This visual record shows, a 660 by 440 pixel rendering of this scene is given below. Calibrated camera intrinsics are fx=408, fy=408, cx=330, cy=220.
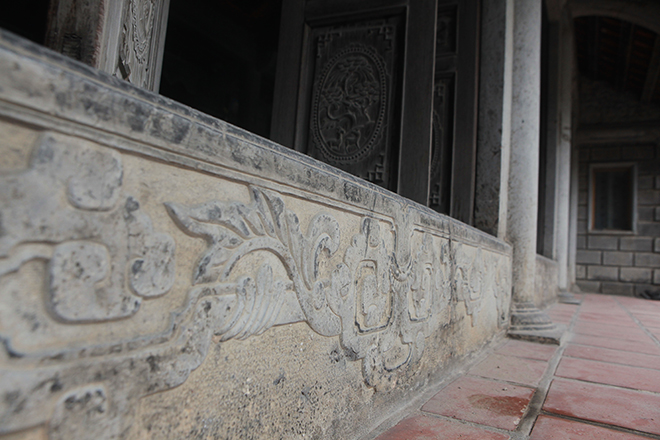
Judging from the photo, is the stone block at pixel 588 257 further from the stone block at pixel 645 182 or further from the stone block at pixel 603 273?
the stone block at pixel 645 182

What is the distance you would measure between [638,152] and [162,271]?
1120cm

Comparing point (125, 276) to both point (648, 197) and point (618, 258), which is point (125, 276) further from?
point (648, 197)

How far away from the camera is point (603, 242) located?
913 cm

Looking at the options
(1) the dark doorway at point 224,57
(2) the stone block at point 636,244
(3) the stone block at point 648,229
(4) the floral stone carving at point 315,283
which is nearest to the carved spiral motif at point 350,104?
(4) the floral stone carving at point 315,283

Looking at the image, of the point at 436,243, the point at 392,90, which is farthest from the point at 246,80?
the point at 436,243

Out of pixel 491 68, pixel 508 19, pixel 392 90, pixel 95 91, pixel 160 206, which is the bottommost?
pixel 160 206

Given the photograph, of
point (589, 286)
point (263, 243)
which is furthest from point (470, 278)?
point (589, 286)

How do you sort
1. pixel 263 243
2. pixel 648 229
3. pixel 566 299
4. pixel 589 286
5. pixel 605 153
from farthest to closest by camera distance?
pixel 605 153
pixel 589 286
pixel 648 229
pixel 566 299
pixel 263 243

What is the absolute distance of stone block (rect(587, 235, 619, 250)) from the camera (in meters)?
9.04

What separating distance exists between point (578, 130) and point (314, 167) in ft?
35.3

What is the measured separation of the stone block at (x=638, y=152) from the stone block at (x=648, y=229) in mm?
1471

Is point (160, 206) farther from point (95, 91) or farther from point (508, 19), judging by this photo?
point (508, 19)

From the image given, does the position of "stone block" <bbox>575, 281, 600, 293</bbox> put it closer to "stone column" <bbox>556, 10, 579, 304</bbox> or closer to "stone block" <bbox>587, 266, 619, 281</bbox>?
"stone block" <bbox>587, 266, 619, 281</bbox>

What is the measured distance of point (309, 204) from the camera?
845 mm
